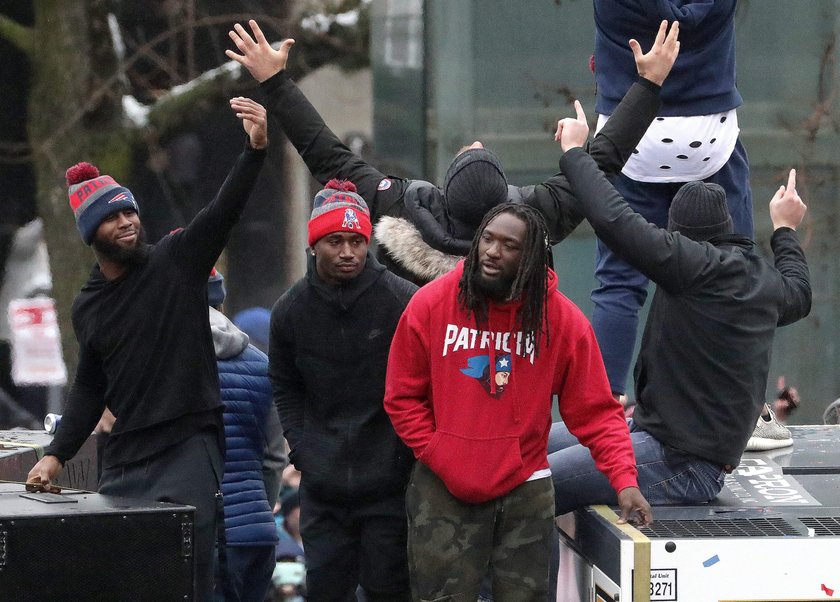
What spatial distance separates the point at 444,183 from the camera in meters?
4.84

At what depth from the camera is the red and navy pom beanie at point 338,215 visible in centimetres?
458

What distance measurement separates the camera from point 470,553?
4.30 metres

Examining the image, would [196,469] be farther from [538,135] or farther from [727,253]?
[538,135]

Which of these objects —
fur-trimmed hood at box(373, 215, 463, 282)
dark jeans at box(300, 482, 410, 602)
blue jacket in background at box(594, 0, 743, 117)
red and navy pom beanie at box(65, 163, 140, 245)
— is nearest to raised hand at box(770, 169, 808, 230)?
blue jacket in background at box(594, 0, 743, 117)

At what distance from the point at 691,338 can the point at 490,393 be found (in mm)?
804

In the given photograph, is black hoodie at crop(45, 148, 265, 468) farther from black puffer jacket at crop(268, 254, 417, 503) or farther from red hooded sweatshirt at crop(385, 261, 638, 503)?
red hooded sweatshirt at crop(385, 261, 638, 503)

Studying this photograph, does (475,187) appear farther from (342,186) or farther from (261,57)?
(261,57)

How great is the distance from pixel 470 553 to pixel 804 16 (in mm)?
6885

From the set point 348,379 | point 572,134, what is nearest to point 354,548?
point 348,379

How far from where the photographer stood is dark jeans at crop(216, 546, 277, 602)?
5.68 meters

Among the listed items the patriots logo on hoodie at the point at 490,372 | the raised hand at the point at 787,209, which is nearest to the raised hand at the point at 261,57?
the patriots logo on hoodie at the point at 490,372

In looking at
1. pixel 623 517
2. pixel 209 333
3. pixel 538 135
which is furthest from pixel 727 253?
pixel 538 135

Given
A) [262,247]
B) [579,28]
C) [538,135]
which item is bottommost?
[262,247]

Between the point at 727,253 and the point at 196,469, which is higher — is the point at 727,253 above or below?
above
